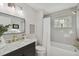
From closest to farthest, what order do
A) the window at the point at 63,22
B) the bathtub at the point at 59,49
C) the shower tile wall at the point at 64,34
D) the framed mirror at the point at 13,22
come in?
the framed mirror at the point at 13,22, the bathtub at the point at 59,49, the shower tile wall at the point at 64,34, the window at the point at 63,22

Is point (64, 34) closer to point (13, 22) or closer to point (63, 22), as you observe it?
point (63, 22)

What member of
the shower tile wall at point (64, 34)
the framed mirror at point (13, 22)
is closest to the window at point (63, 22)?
the shower tile wall at point (64, 34)

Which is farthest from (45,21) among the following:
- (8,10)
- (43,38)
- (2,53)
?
(2,53)

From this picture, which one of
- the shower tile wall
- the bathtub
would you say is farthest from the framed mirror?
the shower tile wall

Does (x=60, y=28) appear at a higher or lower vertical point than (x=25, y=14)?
lower

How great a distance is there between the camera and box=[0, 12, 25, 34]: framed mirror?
182 cm

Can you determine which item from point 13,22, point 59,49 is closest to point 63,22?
point 59,49

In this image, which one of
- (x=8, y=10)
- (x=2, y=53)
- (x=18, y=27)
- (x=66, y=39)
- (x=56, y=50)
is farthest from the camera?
(x=66, y=39)

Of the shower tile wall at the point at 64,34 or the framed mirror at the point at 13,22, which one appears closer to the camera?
the framed mirror at the point at 13,22

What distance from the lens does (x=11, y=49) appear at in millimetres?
1470

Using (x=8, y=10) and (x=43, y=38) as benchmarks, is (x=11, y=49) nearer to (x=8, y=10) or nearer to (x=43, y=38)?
(x=8, y=10)

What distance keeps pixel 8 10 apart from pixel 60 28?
8.37 feet

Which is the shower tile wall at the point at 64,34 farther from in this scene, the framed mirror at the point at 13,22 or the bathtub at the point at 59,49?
the framed mirror at the point at 13,22

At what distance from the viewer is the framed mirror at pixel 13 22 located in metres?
1.82
